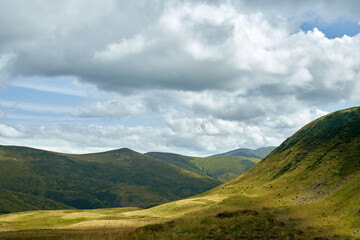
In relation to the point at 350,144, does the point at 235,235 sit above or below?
below

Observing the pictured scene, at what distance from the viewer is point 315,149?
130875 mm

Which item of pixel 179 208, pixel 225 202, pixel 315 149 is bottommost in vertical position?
pixel 179 208

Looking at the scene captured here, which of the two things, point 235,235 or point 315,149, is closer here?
point 235,235

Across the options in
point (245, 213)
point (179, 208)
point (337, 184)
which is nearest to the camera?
point (245, 213)

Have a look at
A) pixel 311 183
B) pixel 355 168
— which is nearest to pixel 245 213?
pixel 355 168

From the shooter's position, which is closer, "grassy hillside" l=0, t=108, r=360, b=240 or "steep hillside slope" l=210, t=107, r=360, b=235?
"grassy hillside" l=0, t=108, r=360, b=240

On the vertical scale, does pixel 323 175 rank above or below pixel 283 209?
above

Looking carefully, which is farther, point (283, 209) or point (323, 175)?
point (323, 175)

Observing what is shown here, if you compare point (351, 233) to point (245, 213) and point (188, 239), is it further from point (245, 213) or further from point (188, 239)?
point (188, 239)

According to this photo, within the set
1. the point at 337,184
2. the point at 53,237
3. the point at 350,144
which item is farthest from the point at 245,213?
the point at 350,144

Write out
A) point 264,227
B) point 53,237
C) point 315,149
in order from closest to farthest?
point 53,237, point 264,227, point 315,149

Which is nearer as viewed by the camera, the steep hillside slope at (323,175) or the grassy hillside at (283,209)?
the grassy hillside at (283,209)

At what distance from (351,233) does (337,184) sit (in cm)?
4629

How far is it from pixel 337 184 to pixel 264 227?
166ft
